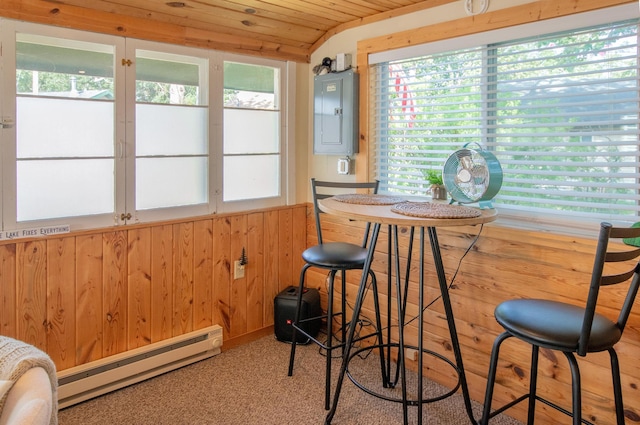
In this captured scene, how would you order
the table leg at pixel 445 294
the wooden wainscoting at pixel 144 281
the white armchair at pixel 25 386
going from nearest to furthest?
the white armchair at pixel 25 386, the table leg at pixel 445 294, the wooden wainscoting at pixel 144 281

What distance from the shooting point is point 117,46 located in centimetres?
247

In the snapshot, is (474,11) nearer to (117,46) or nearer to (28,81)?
(117,46)

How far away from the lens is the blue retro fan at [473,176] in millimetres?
2162

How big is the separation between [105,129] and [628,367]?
2669 mm

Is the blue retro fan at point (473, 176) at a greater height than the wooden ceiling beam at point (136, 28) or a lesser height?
lesser

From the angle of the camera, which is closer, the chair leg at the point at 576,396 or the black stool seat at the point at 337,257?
the chair leg at the point at 576,396

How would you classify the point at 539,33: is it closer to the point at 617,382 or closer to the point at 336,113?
the point at 336,113

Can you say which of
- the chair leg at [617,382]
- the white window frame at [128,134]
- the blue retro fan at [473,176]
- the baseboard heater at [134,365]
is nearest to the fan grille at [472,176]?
the blue retro fan at [473,176]

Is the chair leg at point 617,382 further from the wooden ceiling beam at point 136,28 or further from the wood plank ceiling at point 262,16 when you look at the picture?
the wooden ceiling beam at point 136,28

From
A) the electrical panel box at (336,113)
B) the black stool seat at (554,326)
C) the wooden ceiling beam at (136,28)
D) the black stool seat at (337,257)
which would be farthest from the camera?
the electrical panel box at (336,113)

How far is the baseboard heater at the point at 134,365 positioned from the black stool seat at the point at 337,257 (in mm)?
894

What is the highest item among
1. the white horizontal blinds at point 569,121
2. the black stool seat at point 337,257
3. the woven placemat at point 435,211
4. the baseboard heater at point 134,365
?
the white horizontal blinds at point 569,121

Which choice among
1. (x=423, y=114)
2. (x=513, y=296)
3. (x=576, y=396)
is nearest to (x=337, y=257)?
(x=513, y=296)

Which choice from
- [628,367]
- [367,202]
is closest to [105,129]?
[367,202]
